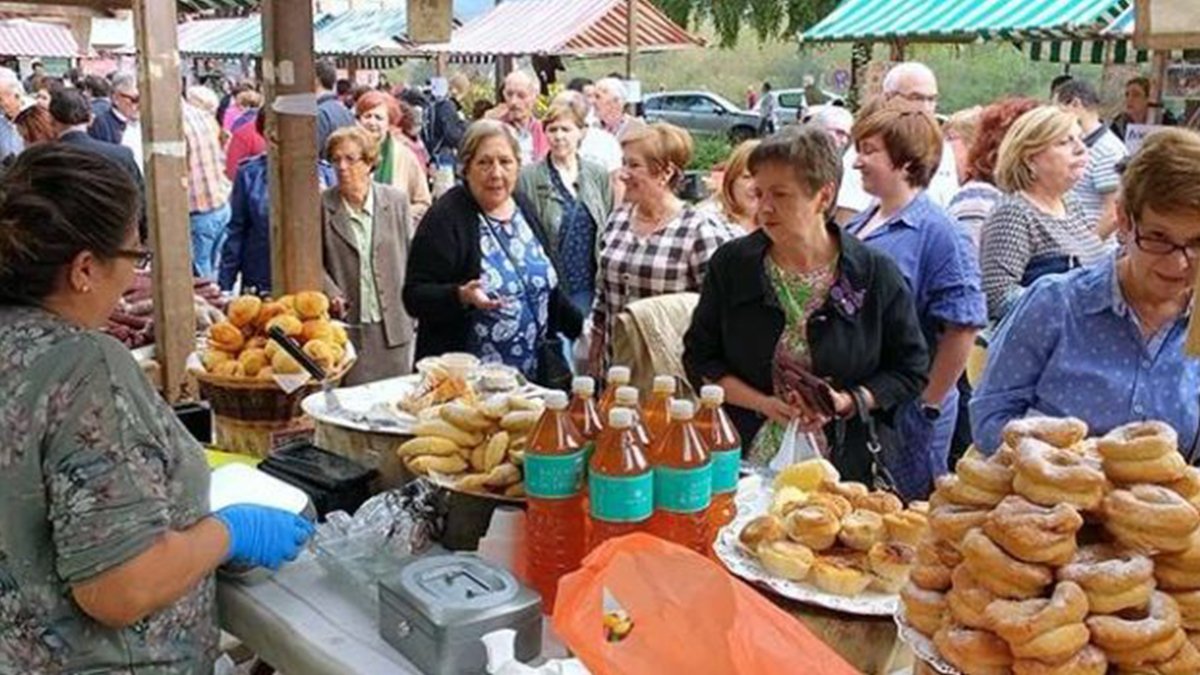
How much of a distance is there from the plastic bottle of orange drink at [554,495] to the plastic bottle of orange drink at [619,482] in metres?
0.05

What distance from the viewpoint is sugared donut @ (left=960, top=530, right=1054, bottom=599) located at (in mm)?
1218

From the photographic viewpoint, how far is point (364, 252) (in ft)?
14.0

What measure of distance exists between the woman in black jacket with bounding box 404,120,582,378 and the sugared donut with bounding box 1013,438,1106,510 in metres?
2.39

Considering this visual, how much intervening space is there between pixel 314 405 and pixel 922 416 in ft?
5.70

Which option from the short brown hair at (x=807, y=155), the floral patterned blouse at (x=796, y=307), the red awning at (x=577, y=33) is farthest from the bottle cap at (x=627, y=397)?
the red awning at (x=577, y=33)

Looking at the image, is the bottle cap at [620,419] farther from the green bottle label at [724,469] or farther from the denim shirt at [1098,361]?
the denim shirt at [1098,361]

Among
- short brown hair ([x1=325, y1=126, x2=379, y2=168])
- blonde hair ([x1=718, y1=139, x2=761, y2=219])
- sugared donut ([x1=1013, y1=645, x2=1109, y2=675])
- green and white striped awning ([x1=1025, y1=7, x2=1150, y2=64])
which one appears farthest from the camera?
green and white striped awning ([x1=1025, y1=7, x2=1150, y2=64])

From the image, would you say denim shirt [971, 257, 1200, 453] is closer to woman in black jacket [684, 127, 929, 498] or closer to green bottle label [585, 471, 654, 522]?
woman in black jacket [684, 127, 929, 498]

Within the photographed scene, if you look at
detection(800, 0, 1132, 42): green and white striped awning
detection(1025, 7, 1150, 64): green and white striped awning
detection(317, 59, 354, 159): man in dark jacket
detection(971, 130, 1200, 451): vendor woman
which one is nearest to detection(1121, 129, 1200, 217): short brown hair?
detection(971, 130, 1200, 451): vendor woman

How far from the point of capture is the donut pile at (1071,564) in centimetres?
119

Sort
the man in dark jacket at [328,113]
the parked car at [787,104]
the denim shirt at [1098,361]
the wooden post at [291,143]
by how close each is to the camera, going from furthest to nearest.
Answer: the parked car at [787,104] < the man in dark jacket at [328,113] < the wooden post at [291,143] < the denim shirt at [1098,361]

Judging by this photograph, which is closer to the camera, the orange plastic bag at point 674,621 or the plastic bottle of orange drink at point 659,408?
the orange plastic bag at point 674,621

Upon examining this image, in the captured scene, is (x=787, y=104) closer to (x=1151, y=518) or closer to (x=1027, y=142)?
(x=1027, y=142)

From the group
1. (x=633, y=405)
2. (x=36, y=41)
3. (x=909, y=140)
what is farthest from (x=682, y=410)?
(x=36, y=41)
